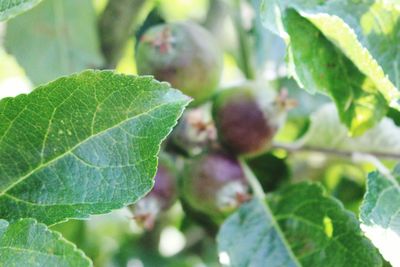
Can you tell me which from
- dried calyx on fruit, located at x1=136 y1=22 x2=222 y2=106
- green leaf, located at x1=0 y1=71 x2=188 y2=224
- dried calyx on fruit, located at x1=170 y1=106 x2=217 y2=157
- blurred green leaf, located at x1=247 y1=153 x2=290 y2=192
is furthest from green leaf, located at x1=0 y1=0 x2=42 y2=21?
blurred green leaf, located at x1=247 y1=153 x2=290 y2=192

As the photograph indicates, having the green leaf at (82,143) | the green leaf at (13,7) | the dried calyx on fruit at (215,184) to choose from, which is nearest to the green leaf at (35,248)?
the green leaf at (82,143)

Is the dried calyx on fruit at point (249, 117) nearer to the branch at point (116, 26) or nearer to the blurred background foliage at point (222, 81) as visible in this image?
the blurred background foliage at point (222, 81)

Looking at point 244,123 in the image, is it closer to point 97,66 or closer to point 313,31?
point 313,31

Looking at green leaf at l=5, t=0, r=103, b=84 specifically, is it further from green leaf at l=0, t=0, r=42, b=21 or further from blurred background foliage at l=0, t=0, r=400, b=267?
green leaf at l=0, t=0, r=42, b=21

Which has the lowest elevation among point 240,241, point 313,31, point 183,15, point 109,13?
point 183,15

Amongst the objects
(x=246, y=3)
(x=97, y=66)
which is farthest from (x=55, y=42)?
(x=246, y=3)
